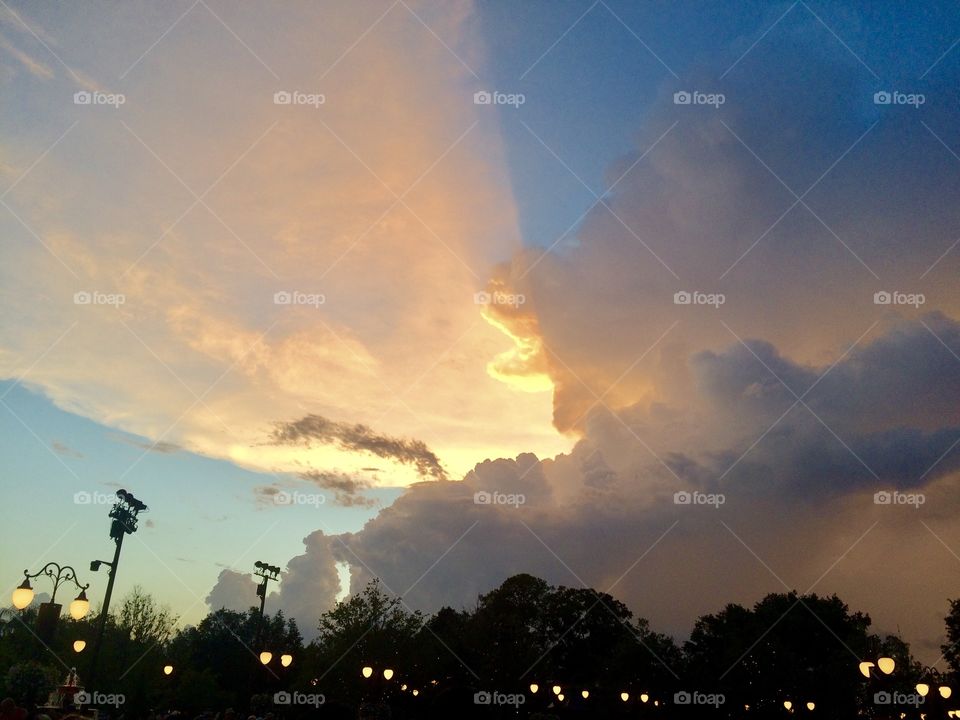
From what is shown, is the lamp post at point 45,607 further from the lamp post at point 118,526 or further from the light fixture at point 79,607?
the lamp post at point 118,526

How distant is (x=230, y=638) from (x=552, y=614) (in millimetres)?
49313

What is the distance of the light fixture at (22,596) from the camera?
12098 millimetres

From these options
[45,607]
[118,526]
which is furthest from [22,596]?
[118,526]

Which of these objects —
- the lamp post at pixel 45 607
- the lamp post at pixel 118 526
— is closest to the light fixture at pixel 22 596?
the lamp post at pixel 45 607

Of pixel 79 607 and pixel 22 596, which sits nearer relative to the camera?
pixel 22 596

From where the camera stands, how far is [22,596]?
12.4 metres

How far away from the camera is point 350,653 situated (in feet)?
152

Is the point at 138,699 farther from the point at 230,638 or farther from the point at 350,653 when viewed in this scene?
the point at 230,638

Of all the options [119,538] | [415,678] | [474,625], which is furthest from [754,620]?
[119,538]

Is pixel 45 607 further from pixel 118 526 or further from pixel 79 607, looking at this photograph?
pixel 118 526

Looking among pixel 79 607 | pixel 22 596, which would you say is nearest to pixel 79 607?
pixel 79 607

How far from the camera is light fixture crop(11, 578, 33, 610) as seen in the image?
39.7 feet

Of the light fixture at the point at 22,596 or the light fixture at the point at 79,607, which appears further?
the light fixture at the point at 79,607

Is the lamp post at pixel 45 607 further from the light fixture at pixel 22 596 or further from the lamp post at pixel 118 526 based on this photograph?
the lamp post at pixel 118 526
